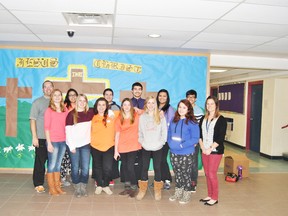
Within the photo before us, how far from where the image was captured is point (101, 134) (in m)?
3.84

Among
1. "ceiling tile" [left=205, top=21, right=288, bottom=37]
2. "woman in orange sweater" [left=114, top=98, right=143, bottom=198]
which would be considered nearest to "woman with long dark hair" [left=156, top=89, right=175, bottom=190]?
"woman in orange sweater" [left=114, top=98, right=143, bottom=198]

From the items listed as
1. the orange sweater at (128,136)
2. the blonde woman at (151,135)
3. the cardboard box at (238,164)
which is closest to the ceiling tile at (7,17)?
the orange sweater at (128,136)

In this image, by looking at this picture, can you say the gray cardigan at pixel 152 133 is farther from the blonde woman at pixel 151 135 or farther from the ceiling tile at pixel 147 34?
the ceiling tile at pixel 147 34

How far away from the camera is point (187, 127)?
3688 millimetres

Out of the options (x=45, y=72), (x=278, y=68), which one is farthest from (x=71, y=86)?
(x=278, y=68)

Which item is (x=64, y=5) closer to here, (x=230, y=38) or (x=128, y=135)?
(x=128, y=135)

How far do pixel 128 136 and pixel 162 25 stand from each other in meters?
1.47

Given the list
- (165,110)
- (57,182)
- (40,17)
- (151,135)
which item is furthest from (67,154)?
(40,17)

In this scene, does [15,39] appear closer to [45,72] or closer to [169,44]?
[45,72]

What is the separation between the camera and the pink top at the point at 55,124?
3770 mm

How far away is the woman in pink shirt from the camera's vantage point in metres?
3.79

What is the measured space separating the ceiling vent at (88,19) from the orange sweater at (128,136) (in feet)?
4.12

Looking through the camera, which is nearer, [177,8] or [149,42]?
[177,8]

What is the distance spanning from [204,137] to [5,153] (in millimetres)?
3418
